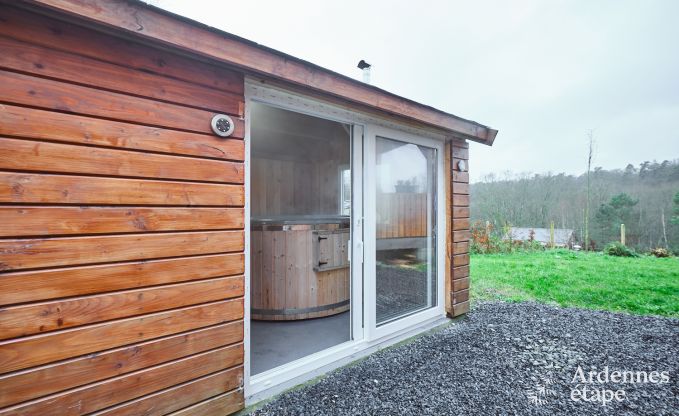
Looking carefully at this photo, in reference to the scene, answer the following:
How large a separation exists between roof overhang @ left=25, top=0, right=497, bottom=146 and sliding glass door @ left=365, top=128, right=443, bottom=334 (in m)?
0.44

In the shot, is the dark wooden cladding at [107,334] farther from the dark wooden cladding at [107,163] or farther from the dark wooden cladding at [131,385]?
the dark wooden cladding at [107,163]

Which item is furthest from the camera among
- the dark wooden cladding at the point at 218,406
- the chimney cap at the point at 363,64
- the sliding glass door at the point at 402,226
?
the chimney cap at the point at 363,64

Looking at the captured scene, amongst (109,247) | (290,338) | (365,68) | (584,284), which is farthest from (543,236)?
(109,247)

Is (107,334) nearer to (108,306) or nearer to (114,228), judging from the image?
(108,306)

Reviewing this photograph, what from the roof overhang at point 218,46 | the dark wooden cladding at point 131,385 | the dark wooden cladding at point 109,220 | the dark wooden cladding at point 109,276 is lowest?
the dark wooden cladding at point 131,385

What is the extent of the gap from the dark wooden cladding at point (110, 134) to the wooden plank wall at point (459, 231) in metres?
2.25

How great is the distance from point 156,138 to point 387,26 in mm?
9833

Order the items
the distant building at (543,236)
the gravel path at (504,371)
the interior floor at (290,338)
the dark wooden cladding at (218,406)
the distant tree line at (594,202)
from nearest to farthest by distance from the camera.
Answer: the dark wooden cladding at (218,406), the gravel path at (504,371), the interior floor at (290,338), the distant building at (543,236), the distant tree line at (594,202)

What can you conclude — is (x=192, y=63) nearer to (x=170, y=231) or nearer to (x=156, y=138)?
(x=156, y=138)

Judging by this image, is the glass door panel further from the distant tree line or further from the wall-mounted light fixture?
the distant tree line

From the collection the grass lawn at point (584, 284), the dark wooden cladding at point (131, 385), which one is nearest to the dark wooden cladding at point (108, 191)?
the dark wooden cladding at point (131, 385)

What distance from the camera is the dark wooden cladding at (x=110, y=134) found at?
3.74ft

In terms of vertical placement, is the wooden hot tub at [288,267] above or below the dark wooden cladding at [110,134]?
below

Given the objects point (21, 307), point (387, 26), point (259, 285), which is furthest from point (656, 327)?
point (387, 26)
